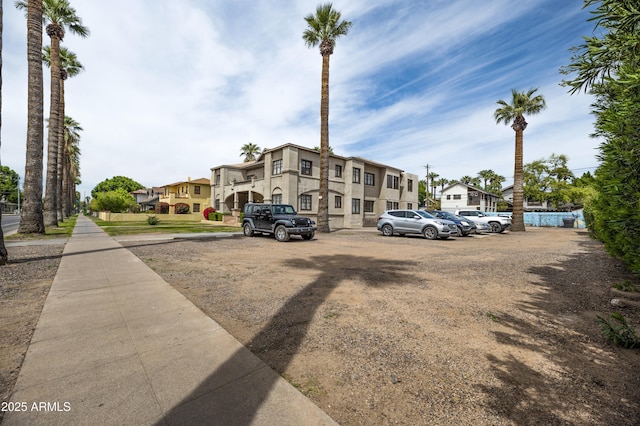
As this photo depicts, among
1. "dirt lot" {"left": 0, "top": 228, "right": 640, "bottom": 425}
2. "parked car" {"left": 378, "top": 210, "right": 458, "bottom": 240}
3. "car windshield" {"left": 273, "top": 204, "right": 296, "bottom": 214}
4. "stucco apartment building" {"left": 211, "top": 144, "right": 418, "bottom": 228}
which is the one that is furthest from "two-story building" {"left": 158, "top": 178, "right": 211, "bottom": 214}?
"dirt lot" {"left": 0, "top": 228, "right": 640, "bottom": 425}

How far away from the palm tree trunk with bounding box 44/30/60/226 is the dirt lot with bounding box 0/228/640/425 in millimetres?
18129

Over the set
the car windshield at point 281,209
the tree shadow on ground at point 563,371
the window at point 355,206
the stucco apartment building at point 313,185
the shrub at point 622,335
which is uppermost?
the stucco apartment building at point 313,185

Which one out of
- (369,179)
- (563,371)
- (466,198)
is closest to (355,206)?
(369,179)

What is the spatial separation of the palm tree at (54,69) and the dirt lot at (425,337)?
59.9 ft

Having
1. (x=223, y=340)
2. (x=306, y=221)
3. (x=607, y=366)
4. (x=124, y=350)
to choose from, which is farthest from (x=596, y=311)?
(x=306, y=221)

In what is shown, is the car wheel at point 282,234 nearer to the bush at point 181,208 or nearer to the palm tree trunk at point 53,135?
the palm tree trunk at point 53,135

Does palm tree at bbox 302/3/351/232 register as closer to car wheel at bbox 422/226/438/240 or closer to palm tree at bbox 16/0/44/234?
car wheel at bbox 422/226/438/240

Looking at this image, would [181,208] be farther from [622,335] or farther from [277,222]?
[622,335]

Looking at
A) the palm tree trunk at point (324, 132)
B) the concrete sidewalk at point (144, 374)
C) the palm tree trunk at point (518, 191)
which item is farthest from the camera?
the palm tree trunk at point (518, 191)

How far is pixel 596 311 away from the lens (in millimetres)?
4465

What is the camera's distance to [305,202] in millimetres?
27984

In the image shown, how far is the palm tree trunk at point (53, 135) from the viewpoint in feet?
62.4

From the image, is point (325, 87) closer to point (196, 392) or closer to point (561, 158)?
point (196, 392)

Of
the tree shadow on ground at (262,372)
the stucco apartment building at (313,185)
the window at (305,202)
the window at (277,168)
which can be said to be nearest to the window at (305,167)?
the stucco apartment building at (313,185)
